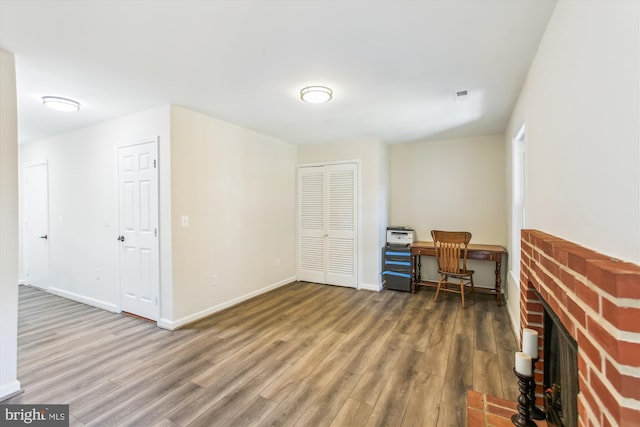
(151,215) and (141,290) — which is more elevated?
(151,215)

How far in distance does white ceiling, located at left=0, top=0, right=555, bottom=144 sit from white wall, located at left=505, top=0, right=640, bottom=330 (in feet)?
1.50

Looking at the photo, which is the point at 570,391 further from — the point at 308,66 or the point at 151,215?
the point at 151,215

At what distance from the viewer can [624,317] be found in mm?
655

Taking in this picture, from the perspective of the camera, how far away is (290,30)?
1.76m

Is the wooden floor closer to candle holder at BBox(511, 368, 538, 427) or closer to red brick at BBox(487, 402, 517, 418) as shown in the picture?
red brick at BBox(487, 402, 517, 418)

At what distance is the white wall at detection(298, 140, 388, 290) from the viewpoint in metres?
4.51

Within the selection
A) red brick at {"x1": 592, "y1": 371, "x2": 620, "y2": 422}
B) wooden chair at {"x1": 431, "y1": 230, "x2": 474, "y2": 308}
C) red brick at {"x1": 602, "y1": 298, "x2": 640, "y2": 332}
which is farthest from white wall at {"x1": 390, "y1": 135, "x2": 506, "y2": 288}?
red brick at {"x1": 602, "y1": 298, "x2": 640, "y2": 332}

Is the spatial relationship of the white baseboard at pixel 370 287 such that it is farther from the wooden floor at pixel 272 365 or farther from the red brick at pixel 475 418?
the red brick at pixel 475 418

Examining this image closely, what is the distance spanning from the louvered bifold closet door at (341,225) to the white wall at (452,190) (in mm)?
901

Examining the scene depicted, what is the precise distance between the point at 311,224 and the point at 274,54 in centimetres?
329

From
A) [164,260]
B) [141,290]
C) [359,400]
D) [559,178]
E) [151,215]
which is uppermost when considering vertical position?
[559,178]

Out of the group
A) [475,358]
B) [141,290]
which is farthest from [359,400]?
[141,290]

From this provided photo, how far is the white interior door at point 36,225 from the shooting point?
4504 millimetres

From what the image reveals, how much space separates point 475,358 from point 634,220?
2.17 meters
